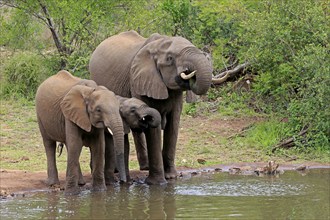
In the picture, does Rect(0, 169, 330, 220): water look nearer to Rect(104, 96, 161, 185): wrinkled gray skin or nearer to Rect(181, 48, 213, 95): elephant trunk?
Rect(104, 96, 161, 185): wrinkled gray skin

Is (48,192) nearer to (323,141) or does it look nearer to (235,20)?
(323,141)

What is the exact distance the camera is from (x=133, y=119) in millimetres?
11062

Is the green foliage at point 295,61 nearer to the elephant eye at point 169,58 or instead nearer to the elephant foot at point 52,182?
the elephant eye at point 169,58

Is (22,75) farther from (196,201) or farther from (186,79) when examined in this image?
(196,201)

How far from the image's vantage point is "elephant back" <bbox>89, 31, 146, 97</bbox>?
12.2 metres

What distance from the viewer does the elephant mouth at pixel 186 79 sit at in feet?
35.4

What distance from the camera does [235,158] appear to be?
536 inches

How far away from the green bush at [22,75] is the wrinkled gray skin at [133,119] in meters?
7.15

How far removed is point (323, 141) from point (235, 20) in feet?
13.6

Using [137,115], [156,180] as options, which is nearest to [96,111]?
[137,115]

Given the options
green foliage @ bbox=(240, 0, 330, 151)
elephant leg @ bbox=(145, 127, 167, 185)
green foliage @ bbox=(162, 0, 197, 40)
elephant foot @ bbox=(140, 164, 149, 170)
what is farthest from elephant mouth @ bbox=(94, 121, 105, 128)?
green foliage @ bbox=(162, 0, 197, 40)

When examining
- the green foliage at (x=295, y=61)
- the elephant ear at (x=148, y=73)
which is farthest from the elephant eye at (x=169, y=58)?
the green foliage at (x=295, y=61)

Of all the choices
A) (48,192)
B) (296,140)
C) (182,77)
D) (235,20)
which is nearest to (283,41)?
(296,140)

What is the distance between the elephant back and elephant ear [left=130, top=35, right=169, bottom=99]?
0.39 metres
